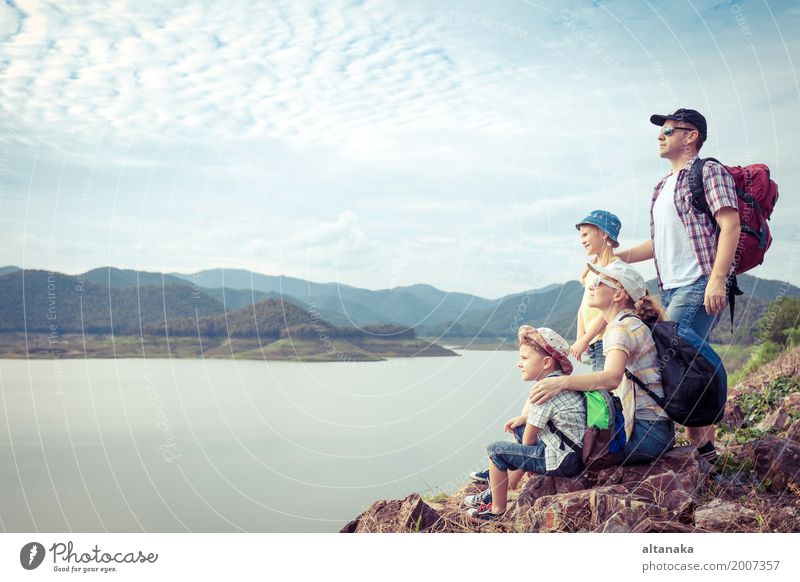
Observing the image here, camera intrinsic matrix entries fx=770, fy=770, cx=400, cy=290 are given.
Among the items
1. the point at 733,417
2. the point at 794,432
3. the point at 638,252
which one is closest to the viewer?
the point at 638,252

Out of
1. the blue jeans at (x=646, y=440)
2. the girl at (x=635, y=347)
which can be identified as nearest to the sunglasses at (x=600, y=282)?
the girl at (x=635, y=347)

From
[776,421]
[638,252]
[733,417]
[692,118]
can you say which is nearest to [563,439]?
[638,252]

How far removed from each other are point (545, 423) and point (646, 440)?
0.63 m

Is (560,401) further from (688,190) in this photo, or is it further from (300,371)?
(300,371)

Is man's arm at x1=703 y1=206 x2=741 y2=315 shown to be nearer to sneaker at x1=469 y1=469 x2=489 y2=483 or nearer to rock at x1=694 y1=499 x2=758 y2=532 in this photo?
rock at x1=694 y1=499 x2=758 y2=532

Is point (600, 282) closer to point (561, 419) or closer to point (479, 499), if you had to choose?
point (561, 419)

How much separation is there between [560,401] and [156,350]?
4.36 metres

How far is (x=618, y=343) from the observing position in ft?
13.9

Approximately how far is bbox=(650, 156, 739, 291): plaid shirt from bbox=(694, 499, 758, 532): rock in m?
1.37

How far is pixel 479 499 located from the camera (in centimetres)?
477

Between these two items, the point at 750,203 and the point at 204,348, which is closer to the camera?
the point at 750,203

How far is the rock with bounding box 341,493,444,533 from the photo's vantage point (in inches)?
182
